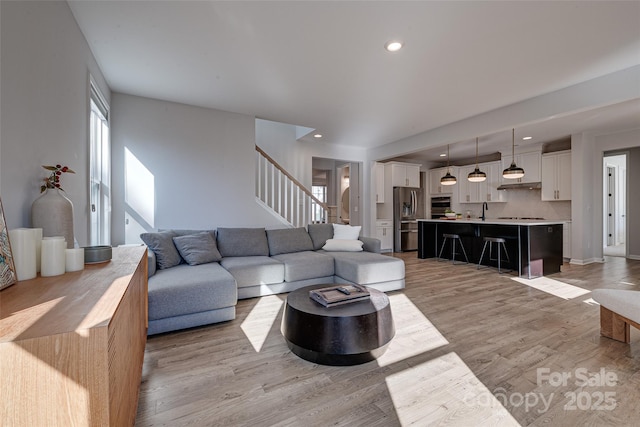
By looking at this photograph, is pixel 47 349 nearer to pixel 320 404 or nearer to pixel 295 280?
pixel 320 404

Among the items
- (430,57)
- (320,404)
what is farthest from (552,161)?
(320,404)

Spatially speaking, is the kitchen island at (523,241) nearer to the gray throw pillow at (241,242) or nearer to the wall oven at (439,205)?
the wall oven at (439,205)

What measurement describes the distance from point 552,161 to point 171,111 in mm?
7582

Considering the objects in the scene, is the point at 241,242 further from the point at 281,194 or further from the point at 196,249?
the point at 281,194

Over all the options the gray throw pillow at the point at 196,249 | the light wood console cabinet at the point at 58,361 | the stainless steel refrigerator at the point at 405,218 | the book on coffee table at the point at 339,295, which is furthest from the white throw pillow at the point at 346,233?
the light wood console cabinet at the point at 58,361

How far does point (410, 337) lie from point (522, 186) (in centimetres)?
620

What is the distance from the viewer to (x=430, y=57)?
9.49 ft

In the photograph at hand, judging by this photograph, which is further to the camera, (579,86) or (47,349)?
(579,86)

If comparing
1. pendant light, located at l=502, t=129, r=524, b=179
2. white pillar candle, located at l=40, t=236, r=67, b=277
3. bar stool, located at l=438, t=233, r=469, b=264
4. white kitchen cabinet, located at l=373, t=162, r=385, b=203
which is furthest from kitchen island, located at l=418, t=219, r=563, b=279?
white pillar candle, located at l=40, t=236, r=67, b=277

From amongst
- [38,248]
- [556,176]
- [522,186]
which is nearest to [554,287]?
[556,176]

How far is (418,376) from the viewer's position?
1853 millimetres

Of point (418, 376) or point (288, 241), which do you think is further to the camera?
point (288, 241)

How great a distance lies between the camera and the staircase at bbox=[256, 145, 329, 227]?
5.05 m

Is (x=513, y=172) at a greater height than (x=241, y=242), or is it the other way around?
(x=513, y=172)
